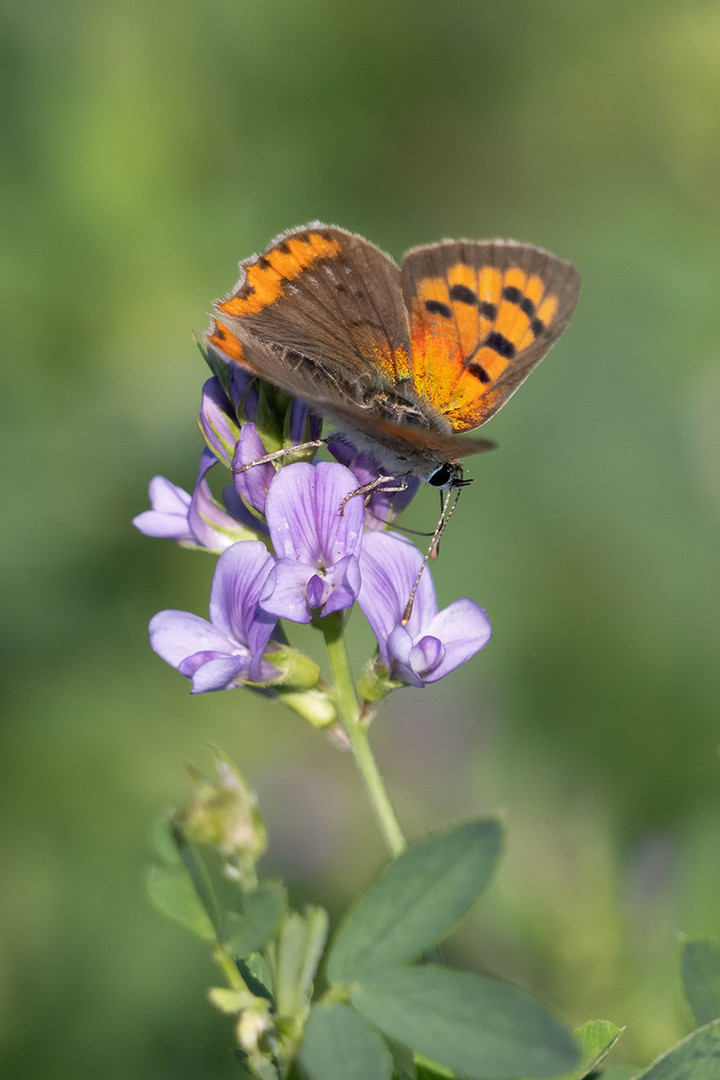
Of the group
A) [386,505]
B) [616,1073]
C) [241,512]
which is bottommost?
[616,1073]

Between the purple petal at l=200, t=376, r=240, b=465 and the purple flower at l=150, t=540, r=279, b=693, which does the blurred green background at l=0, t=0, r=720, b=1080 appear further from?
the purple petal at l=200, t=376, r=240, b=465

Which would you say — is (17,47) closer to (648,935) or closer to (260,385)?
(260,385)

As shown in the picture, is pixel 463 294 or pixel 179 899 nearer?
pixel 179 899

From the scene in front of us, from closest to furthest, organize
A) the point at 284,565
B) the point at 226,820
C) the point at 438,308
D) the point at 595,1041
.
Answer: the point at 226,820, the point at 595,1041, the point at 284,565, the point at 438,308

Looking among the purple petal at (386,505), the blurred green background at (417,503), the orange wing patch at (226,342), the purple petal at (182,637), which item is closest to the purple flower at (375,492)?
the purple petal at (386,505)

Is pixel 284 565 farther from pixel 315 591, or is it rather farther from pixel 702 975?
pixel 702 975

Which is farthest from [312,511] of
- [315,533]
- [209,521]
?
[209,521]

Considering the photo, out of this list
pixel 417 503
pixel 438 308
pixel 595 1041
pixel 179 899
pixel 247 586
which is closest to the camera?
pixel 179 899

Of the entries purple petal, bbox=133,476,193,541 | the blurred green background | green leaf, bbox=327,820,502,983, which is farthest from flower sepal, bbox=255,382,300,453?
the blurred green background
